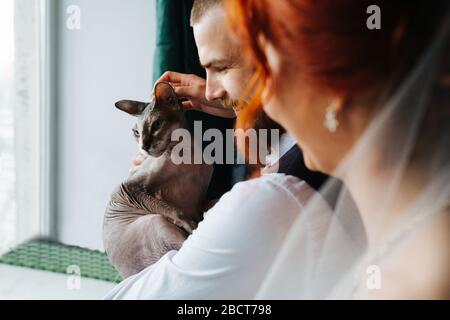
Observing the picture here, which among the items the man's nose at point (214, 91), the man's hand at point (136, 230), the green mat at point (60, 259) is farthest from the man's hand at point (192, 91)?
the green mat at point (60, 259)

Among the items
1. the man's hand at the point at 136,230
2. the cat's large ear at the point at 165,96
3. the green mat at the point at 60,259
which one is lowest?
the green mat at the point at 60,259

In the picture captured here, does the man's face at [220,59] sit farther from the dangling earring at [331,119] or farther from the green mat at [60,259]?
the green mat at [60,259]

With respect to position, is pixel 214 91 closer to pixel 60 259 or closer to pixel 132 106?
pixel 132 106

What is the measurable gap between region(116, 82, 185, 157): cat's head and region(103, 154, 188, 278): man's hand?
4 centimetres

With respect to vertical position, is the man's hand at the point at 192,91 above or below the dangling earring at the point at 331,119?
above

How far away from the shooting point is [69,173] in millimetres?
1186

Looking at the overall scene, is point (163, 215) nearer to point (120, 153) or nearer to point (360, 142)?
point (120, 153)

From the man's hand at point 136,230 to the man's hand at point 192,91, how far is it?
0.16m

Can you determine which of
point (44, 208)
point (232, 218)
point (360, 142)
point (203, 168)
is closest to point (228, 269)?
point (232, 218)

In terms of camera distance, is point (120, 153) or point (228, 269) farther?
point (120, 153)

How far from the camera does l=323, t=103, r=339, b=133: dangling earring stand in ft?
3.22

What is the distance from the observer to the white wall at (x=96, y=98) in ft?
3.66

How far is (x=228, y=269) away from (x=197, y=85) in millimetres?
391

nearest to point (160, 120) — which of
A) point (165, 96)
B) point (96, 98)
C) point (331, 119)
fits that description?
point (165, 96)
